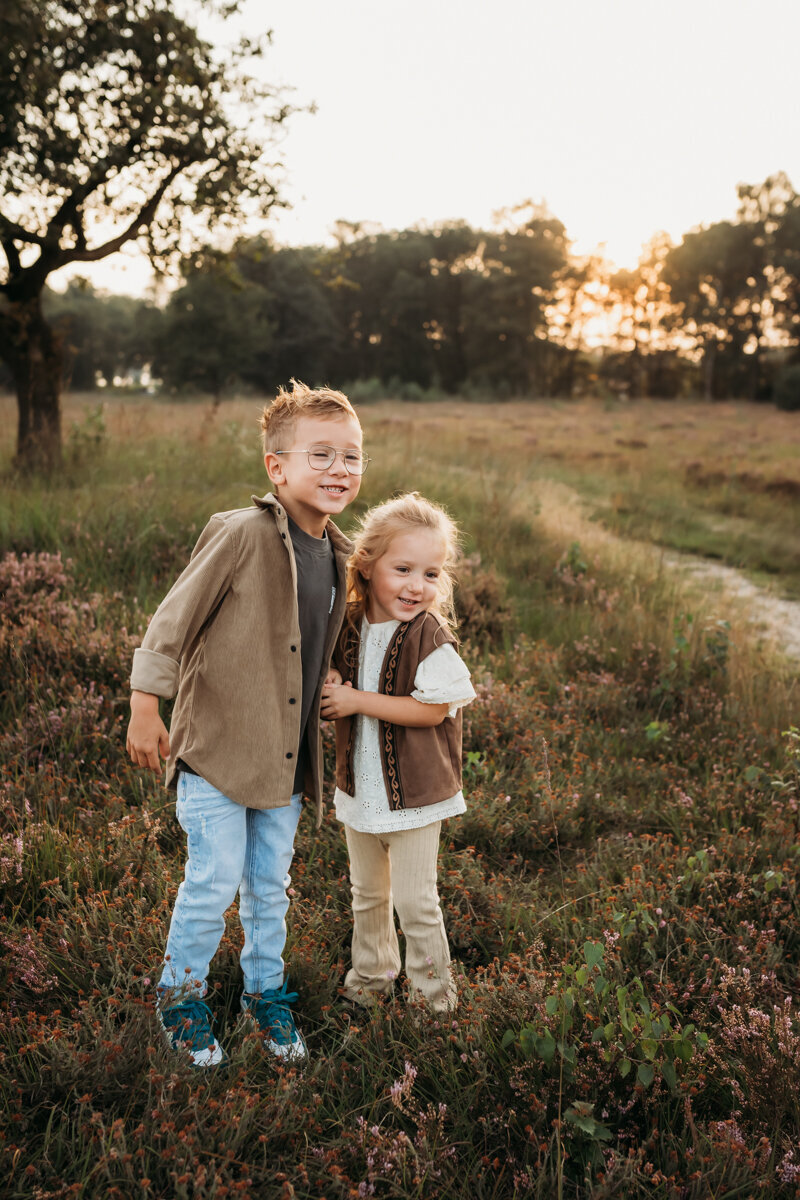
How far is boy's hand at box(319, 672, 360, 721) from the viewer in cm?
244

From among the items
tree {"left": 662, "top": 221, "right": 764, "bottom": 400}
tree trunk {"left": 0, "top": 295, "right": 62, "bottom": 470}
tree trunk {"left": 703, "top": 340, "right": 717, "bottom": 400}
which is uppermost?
tree {"left": 662, "top": 221, "right": 764, "bottom": 400}

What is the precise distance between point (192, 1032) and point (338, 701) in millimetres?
1000

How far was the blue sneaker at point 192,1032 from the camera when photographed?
84.8 inches

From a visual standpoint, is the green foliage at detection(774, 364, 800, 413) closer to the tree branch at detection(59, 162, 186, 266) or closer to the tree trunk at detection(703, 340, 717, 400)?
the tree trunk at detection(703, 340, 717, 400)

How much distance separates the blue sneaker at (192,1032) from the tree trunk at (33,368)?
7.43m

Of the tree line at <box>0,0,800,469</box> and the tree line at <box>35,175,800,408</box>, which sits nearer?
the tree line at <box>0,0,800,469</box>

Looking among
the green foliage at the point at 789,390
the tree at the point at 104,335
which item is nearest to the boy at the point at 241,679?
the green foliage at the point at 789,390

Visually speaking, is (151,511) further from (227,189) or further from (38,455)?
(227,189)

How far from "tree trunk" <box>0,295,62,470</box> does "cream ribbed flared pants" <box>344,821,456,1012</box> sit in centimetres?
725

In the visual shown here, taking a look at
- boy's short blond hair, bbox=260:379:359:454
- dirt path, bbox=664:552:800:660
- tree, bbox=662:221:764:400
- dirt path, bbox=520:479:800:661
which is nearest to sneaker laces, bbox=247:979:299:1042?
boy's short blond hair, bbox=260:379:359:454

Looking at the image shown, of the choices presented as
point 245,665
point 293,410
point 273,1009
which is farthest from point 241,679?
point 273,1009

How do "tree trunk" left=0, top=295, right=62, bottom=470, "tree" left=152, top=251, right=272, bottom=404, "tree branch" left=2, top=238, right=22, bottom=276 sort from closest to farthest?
1. "tree trunk" left=0, top=295, right=62, bottom=470
2. "tree branch" left=2, top=238, right=22, bottom=276
3. "tree" left=152, top=251, right=272, bottom=404

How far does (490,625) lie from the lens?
19.3 ft

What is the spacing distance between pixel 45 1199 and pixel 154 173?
31.6 feet
